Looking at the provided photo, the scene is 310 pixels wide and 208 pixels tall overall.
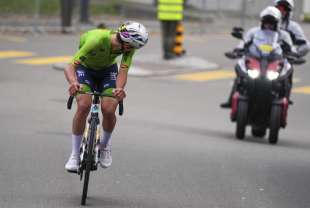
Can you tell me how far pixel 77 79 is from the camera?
30.2 ft

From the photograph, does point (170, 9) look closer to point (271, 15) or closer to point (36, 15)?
point (36, 15)

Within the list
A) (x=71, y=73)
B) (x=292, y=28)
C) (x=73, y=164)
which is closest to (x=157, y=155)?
(x=73, y=164)

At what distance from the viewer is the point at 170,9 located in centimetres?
2477

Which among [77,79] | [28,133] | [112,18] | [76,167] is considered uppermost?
[77,79]

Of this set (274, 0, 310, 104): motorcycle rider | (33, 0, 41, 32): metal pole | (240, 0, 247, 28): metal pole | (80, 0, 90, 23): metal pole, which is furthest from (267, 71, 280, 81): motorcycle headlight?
(240, 0, 247, 28): metal pole

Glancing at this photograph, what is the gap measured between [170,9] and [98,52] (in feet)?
51.7

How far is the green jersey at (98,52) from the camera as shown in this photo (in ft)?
29.9

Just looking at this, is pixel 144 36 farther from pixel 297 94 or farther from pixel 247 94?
pixel 297 94

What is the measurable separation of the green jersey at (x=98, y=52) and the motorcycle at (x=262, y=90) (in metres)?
4.74

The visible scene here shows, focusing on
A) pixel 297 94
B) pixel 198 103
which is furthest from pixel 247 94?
pixel 297 94

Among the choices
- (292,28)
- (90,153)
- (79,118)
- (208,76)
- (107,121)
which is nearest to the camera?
(90,153)

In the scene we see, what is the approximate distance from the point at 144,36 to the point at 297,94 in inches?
542

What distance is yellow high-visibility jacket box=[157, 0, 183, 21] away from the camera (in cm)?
2472

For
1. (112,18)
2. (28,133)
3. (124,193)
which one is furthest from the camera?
(112,18)
